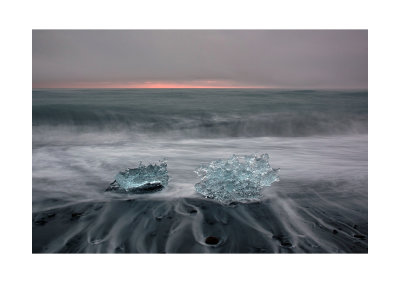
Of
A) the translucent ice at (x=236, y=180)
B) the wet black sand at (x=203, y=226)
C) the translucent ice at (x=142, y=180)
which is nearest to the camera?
the wet black sand at (x=203, y=226)

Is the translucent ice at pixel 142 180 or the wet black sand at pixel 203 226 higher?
the translucent ice at pixel 142 180

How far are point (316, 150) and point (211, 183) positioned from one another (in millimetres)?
3685

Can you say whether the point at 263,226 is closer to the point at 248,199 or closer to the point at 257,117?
the point at 248,199

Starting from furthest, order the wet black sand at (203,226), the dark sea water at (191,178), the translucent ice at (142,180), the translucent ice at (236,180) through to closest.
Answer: the translucent ice at (142,180) < the translucent ice at (236,180) < the dark sea water at (191,178) < the wet black sand at (203,226)

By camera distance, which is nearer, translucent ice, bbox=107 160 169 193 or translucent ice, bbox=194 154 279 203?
translucent ice, bbox=194 154 279 203

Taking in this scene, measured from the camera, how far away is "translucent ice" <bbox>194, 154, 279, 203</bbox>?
11.4ft

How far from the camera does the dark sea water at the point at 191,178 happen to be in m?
2.71

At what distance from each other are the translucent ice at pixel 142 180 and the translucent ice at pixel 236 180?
49 cm

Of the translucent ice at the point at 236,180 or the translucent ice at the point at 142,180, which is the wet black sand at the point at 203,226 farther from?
the translucent ice at the point at 142,180

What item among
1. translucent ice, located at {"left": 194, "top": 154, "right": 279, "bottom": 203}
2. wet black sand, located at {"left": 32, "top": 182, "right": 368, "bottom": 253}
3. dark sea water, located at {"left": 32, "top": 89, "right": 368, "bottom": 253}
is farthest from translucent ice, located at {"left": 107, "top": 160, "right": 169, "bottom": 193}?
translucent ice, located at {"left": 194, "top": 154, "right": 279, "bottom": 203}

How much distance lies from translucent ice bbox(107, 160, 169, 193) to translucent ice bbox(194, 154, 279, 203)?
49cm

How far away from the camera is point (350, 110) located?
10.3 metres

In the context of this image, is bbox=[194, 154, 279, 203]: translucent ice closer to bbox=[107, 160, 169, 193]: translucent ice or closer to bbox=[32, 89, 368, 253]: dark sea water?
bbox=[32, 89, 368, 253]: dark sea water

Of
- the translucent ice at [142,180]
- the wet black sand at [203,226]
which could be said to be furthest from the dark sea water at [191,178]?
the translucent ice at [142,180]
